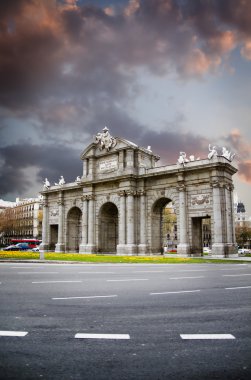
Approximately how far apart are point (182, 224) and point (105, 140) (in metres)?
17.5

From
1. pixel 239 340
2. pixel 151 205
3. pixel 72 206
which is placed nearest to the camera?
pixel 239 340

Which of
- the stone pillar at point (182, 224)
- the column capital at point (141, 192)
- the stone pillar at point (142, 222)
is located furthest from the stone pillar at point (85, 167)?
the stone pillar at point (182, 224)

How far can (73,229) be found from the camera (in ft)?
196

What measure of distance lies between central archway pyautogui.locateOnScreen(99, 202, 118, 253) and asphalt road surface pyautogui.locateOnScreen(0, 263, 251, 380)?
40730mm

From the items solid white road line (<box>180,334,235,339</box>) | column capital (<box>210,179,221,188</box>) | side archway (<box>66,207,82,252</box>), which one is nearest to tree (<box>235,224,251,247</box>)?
side archway (<box>66,207,82,252</box>)

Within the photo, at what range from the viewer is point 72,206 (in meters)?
57.7

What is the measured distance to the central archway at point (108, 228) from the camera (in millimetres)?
52250

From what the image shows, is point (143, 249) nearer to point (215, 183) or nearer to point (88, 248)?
point (88, 248)

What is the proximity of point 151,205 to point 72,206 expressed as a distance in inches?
638

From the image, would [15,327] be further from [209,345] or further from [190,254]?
[190,254]

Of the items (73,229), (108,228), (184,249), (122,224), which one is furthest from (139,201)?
(73,229)

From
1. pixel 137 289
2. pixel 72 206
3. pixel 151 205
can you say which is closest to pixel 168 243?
pixel 72 206

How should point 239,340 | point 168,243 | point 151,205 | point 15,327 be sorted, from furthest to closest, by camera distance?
point 168,243
point 151,205
point 15,327
point 239,340

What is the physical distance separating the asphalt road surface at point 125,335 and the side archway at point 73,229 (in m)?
47.2
